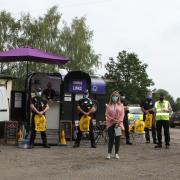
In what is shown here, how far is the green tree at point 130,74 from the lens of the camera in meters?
68.1

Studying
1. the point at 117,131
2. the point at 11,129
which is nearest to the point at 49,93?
the point at 11,129

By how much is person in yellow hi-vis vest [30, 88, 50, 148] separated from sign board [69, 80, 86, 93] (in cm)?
290

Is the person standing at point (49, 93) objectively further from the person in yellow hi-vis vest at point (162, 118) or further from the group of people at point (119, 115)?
→ the person in yellow hi-vis vest at point (162, 118)

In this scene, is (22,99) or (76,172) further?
(22,99)

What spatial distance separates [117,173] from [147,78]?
60210mm

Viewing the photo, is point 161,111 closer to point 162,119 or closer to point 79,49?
point 162,119

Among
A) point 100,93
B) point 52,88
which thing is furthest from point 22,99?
point 100,93

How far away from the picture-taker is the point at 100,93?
23.0 m

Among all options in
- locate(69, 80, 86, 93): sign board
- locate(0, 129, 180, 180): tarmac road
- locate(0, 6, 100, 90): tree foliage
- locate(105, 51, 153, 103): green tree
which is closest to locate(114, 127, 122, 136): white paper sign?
locate(0, 129, 180, 180): tarmac road

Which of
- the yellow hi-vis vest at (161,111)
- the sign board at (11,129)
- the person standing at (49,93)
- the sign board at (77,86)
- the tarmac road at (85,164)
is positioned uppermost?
the sign board at (77,86)

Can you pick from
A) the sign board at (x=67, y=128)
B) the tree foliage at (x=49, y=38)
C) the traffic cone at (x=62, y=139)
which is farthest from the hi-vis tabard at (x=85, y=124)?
the tree foliage at (x=49, y=38)

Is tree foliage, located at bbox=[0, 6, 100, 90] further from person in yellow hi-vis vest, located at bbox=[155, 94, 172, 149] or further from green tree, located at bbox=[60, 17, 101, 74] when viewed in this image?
person in yellow hi-vis vest, located at bbox=[155, 94, 172, 149]

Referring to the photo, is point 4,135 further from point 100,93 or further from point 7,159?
point 100,93

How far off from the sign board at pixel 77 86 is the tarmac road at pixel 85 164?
320cm
